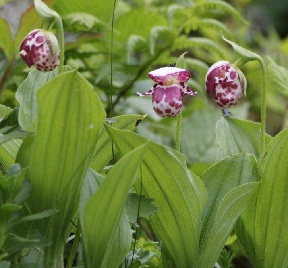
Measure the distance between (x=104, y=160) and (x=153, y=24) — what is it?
0.98 metres

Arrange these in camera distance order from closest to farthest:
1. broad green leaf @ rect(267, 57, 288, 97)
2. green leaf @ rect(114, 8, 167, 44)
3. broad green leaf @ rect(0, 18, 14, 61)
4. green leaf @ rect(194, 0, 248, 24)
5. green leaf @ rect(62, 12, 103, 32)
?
broad green leaf @ rect(267, 57, 288, 97), broad green leaf @ rect(0, 18, 14, 61), green leaf @ rect(62, 12, 103, 32), green leaf @ rect(194, 0, 248, 24), green leaf @ rect(114, 8, 167, 44)

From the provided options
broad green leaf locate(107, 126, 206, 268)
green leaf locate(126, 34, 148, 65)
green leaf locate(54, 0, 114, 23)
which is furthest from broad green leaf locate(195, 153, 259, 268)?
green leaf locate(54, 0, 114, 23)

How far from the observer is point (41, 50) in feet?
3.40

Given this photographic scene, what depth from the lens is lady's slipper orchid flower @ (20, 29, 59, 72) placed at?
104cm

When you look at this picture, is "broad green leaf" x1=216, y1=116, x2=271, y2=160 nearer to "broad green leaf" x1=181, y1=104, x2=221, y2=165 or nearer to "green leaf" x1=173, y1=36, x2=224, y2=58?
"green leaf" x1=173, y1=36, x2=224, y2=58

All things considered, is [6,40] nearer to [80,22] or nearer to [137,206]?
[80,22]

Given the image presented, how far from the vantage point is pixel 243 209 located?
113 centimetres

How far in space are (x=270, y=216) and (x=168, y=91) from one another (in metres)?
0.31

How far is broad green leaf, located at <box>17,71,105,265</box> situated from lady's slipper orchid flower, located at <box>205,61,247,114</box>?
24 centimetres

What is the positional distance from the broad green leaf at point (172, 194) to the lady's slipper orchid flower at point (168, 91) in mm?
69

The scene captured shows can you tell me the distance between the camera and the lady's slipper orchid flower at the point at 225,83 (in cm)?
112

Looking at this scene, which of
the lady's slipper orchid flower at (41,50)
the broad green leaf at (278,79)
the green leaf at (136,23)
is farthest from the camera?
the green leaf at (136,23)

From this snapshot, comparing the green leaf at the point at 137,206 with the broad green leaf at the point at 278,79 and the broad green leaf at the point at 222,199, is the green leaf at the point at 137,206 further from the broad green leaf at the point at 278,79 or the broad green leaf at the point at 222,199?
the broad green leaf at the point at 278,79

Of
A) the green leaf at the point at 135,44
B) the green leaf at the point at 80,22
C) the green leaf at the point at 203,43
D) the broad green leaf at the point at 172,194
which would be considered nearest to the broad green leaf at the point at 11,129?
the broad green leaf at the point at 172,194
